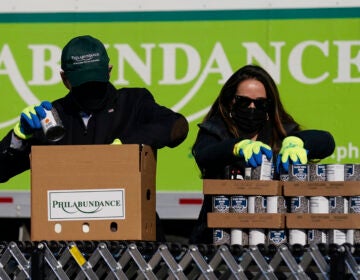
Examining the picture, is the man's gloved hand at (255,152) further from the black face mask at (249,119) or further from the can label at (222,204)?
the black face mask at (249,119)

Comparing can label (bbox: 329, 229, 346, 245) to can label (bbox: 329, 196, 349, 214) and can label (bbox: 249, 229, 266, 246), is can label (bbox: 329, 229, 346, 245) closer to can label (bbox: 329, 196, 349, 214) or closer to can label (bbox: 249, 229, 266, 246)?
can label (bbox: 329, 196, 349, 214)

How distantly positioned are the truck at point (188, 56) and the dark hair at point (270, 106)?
279 cm

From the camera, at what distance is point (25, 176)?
8.52 meters

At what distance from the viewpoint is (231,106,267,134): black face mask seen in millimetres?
5371

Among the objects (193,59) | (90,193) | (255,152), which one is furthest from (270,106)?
(193,59)

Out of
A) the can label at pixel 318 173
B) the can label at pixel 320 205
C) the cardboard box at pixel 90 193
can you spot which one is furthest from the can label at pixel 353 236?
the cardboard box at pixel 90 193

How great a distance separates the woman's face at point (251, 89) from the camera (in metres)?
5.46

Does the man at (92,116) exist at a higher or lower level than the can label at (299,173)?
higher

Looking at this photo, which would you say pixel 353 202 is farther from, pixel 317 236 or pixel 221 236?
pixel 221 236

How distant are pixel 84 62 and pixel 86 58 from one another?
3cm

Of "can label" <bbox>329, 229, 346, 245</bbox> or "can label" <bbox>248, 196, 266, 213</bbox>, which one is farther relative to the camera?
"can label" <bbox>248, 196, 266, 213</bbox>

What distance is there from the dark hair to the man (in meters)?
0.32

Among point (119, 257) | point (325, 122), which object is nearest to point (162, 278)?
point (119, 257)

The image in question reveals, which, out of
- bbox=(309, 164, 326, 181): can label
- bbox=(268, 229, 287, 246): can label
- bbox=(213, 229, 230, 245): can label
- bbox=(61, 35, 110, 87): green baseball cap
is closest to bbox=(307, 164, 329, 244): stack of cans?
bbox=(309, 164, 326, 181): can label
